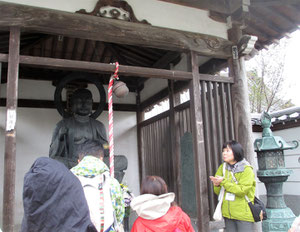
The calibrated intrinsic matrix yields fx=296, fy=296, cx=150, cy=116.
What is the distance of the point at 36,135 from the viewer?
6.49 metres

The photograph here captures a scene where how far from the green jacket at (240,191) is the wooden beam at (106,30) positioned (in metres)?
2.04

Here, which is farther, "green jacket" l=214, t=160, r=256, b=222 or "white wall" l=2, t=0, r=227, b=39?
"white wall" l=2, t=0, r=227, b=39

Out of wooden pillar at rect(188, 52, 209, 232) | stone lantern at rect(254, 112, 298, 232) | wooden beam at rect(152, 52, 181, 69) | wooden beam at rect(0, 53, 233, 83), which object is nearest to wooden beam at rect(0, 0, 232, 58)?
wooden pillar at rect(188, 52, 209, 232)

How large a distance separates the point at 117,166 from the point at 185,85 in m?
1.99

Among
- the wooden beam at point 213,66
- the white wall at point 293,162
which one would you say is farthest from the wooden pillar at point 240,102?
the white wall at point 293,162

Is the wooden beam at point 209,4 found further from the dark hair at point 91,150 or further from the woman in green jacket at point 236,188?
the dark hair at point 91,150

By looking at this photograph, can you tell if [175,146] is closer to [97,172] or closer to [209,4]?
[209,4]

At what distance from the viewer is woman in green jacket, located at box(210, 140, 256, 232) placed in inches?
121

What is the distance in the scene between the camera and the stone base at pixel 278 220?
4.16 m

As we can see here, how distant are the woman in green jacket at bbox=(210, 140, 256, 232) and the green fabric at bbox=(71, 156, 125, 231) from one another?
54.4 inches

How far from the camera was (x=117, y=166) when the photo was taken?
5047 mm

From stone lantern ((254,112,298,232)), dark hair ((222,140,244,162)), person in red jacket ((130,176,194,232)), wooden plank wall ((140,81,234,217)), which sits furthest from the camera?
wooden plank wall ((140,81,234,217))

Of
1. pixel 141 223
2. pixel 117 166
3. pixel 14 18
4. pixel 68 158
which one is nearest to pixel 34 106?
pixel 68 158

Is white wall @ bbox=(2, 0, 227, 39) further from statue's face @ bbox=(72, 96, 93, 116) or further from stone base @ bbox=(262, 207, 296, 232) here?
stone base @ bbox=(262, 207, 296, 232)
